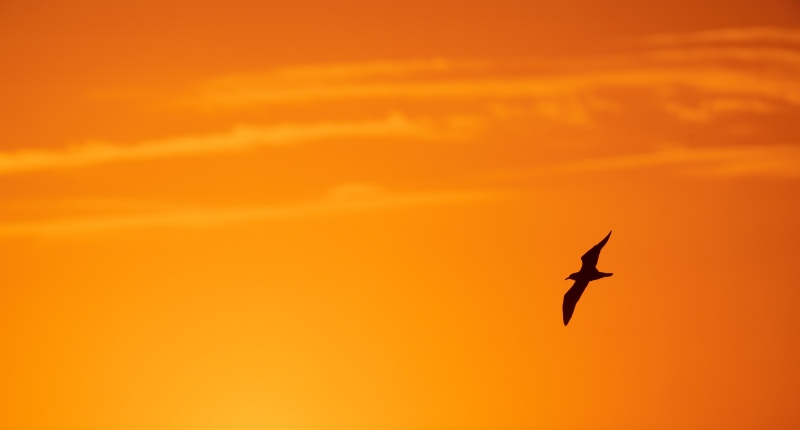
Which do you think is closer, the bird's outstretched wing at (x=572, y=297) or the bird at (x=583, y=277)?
the bird at (x=583, y=277)

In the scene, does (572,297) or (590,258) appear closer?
(590,258)

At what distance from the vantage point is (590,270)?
141 feet

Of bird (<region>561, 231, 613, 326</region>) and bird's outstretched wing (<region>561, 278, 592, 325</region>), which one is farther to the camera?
bird's outstretched wing (<region>561, 278, 592, 325</region>)

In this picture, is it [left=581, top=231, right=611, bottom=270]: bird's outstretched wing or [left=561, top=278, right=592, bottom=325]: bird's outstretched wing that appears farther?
[left=561, top=278, right=592, bottom=325]: bird's outstretched wing

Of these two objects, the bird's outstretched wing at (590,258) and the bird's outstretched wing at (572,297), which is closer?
the bird's outstretched wing at (590,258)

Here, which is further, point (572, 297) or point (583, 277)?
point (572, 297)

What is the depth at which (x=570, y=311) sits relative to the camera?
44.4m

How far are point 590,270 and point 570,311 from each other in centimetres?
193
